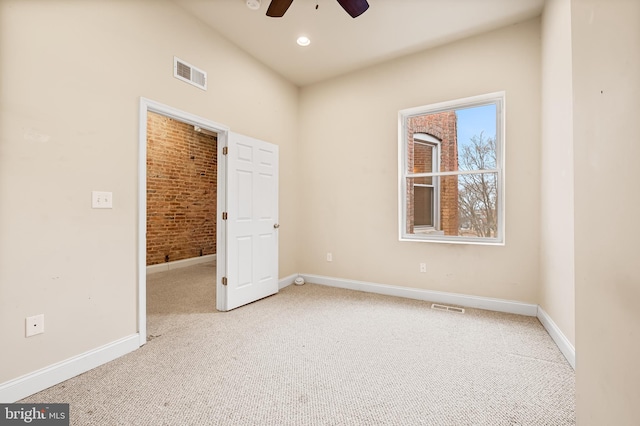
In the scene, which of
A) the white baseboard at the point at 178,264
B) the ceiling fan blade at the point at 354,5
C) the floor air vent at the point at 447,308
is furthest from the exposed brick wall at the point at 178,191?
the floor air vent at the point at 447,308

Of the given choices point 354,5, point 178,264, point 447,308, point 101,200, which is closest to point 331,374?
point 447,308

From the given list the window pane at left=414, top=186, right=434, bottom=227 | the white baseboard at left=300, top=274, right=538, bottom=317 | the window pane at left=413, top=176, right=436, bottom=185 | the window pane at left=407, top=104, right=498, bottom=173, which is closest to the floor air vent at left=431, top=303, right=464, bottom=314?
the white baseboard at left=300, top=274, right=538, bottom=317

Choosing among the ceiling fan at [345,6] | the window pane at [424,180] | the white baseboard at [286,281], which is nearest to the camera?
the ceiling fan at [345,6]

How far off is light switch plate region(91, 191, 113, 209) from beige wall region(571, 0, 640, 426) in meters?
2.75

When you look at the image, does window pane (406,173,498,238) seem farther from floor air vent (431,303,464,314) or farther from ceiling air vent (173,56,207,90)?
ceiling air vent (173,56,207,90)

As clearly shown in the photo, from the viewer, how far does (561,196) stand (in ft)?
7.60

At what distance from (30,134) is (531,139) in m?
4.25

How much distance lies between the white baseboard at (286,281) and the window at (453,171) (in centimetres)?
176

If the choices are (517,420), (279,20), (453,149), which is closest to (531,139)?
(453,149)

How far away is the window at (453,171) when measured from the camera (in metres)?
3.24

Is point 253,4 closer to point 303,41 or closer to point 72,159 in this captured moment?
point 303,41

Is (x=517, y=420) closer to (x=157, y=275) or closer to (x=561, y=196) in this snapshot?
(x=561, y=196)

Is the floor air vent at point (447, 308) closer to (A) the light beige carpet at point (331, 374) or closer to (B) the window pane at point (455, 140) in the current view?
(A) the light beige carpet at point (331, 374)

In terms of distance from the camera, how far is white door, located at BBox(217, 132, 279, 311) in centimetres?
317
